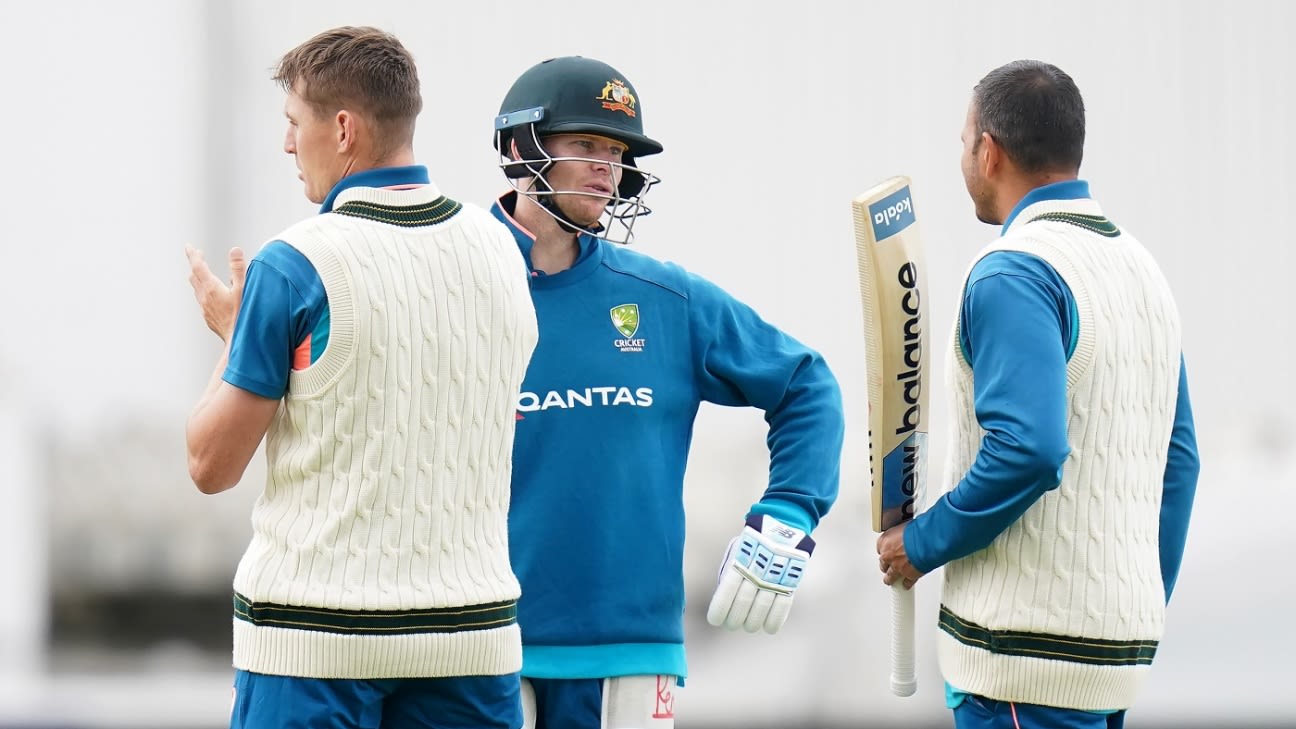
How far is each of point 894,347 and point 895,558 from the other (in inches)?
12.8

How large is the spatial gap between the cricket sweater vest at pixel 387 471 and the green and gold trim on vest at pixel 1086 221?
0.82 metres

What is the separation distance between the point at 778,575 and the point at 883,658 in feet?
7.79

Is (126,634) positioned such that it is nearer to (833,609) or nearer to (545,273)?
(833,609)

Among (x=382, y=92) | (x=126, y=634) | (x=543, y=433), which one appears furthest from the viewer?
(x=126, y=634)

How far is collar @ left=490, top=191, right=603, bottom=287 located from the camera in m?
2.33

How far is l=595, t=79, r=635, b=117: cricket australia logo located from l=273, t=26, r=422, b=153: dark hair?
51 centimetres

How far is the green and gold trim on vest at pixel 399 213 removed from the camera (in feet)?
6.00

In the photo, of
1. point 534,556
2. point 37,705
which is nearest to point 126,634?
point 37,705

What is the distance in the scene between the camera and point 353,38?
1879 millimetres

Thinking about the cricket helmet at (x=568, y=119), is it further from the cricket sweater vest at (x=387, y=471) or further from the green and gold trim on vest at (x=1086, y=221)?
the green and gold trim on vest at (x=1086, y=221)

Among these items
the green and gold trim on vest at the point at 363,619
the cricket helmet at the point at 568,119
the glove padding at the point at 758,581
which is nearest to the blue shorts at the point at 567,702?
the glove padding at the point at 758,581

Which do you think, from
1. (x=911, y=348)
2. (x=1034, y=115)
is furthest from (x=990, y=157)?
(x=911, y=348)

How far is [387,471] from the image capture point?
1760 mm

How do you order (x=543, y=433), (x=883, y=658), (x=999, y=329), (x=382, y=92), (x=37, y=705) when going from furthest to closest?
(x=37, y=705), (x=883, y=658), (x=543, y=433), (x=999, y=329), (x=382, y=92)
